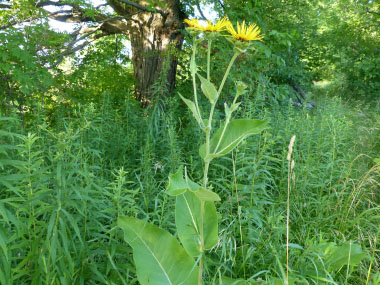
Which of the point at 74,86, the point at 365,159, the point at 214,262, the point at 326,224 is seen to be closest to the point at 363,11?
the point at 365,159

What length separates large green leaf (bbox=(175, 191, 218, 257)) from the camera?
177 cm

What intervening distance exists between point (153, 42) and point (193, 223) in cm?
509

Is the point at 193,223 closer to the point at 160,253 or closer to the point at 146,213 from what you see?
the point at 160,253

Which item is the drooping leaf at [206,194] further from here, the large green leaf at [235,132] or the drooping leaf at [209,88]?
the drooping leaf at [209,88]

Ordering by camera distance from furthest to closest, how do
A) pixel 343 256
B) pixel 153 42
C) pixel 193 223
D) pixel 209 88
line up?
pixel 153 42
pixel 343 256
pixel 193 223
pixel 209 88

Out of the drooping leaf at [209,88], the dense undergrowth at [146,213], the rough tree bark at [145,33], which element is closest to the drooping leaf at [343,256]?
the dense undergrowth at [146,213]

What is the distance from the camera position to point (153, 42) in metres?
6.36

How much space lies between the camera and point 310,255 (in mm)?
2508

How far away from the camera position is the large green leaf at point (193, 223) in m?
1.77

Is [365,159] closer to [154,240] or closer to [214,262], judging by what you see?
[214,262]

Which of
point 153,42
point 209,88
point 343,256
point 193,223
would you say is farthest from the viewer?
point 153,42

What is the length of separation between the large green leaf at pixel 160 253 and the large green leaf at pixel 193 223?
0.33 feet

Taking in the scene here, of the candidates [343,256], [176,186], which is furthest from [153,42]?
[176,186]

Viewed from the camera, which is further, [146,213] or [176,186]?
[146,213]
